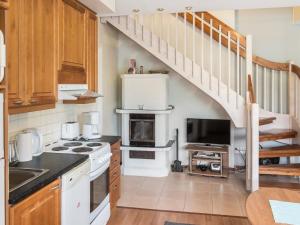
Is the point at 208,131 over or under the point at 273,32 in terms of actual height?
under

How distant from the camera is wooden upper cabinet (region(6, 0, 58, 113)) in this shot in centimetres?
201

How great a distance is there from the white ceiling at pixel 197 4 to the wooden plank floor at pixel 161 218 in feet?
8.35

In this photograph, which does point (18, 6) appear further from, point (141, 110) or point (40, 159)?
point (141, 110)

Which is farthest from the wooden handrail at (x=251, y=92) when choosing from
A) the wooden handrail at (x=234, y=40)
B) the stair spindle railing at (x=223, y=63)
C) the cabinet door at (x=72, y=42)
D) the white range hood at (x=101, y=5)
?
the cabinet door at (x=72, y=42)

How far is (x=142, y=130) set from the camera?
5.08 meters

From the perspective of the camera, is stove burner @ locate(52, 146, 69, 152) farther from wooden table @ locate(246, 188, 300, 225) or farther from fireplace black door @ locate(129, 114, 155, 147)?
fireplace black door @ locate(129, 114, 155, 147)

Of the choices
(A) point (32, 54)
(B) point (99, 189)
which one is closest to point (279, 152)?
(B) point (99, 189)

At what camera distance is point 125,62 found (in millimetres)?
5562

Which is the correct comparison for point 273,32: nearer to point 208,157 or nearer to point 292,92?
point 292,92

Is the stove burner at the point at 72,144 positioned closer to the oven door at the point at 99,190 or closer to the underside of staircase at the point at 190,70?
the oven door at the point at 99,190

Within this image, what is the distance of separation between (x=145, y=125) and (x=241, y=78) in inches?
75.6

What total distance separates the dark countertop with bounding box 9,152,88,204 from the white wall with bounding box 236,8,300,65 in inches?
155

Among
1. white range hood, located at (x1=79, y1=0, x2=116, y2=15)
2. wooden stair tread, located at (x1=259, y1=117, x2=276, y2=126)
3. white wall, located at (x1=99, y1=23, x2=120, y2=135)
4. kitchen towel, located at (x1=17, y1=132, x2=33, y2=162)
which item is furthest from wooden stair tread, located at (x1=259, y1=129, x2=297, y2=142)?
kitchen towel, located at (x1=17, y1=132, x2=33, y2=162)

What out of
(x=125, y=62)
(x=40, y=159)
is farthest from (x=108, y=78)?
(x=40, y=159)
